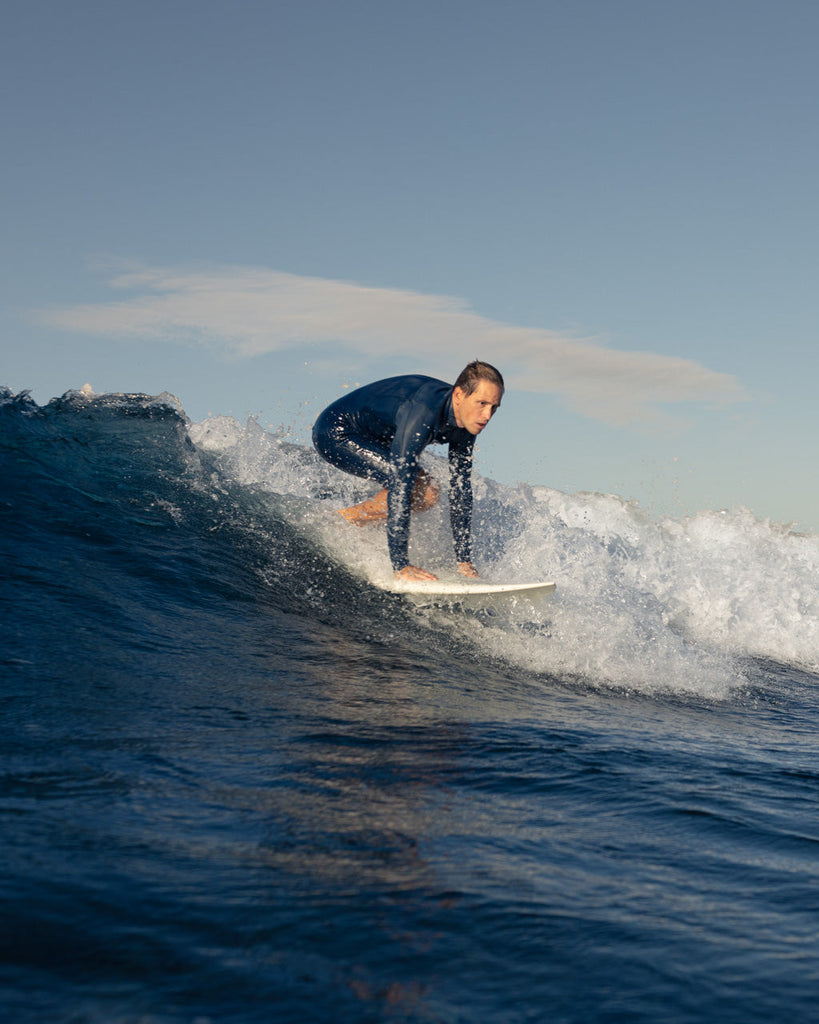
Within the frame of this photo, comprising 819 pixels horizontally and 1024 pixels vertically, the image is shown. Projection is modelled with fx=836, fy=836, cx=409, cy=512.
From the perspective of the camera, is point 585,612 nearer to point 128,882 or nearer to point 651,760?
point 651,760

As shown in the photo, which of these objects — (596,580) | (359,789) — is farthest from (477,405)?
(359,789)

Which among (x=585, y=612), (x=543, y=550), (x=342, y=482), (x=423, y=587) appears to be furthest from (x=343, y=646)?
(x=342, y=482)

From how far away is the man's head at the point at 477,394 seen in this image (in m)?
5.21

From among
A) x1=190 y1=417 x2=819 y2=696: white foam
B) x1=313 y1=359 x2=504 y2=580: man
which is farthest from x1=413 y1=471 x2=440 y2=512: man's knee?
x1=190 y1=417 x2=819 y2=696: white foam

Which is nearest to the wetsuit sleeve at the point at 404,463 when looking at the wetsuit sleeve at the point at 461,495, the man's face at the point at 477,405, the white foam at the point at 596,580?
the man's face at the point at 477,405

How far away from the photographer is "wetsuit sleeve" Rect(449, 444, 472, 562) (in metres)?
5.78

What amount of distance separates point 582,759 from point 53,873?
80.9 inches

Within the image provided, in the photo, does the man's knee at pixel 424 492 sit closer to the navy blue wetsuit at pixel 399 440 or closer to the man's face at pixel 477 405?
the navy blue wetsuit at pixel 399 440

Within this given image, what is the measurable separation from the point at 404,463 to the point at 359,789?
2.90 meters

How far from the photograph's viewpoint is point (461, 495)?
19.5ft

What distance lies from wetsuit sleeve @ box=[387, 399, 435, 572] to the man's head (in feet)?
0.68

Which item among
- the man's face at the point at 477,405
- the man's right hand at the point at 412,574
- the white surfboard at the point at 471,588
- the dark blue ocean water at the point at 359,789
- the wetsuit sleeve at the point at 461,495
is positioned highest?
the man's face at the point at 477,405

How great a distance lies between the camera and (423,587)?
5.58m

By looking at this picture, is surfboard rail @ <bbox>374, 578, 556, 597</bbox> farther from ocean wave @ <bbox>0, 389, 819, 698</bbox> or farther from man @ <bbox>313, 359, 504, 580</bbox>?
ocean wave @ <bbox>0, 389, 819, 698</bbox>
